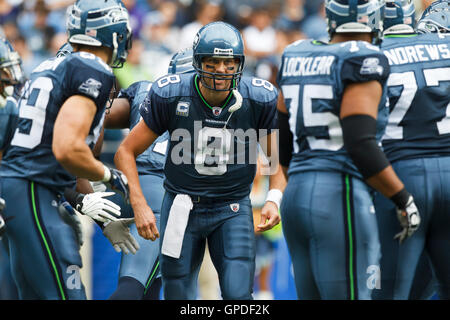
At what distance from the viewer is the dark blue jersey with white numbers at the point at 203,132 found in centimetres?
467

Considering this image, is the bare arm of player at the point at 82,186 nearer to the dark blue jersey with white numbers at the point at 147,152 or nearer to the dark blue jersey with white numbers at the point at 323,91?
the dark blue jersey with white numbers at the point at 147,152

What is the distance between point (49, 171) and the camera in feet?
14.4

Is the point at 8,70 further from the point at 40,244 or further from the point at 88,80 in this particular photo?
the point at 40,244

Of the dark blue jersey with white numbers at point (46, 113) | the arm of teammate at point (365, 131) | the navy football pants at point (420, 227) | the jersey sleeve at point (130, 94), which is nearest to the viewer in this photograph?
the arm of teammate at point (365, 131)

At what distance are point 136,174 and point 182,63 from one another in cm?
127

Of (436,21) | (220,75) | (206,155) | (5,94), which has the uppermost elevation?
(436,21)

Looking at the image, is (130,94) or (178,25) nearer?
(130,94)

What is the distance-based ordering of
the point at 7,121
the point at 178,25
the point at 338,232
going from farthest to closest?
the point at 178,25
the point at 7,121
the point at 338,232

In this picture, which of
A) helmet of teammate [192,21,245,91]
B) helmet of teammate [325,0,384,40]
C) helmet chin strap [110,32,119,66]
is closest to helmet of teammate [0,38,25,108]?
helmet chin strap [110,32,119,66]

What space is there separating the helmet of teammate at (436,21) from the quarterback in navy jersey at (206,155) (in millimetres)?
1351

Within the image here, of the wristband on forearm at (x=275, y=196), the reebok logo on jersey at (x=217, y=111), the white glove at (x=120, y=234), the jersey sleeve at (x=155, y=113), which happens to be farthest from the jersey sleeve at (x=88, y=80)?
the wristband on forearm at (x=275, y=196)

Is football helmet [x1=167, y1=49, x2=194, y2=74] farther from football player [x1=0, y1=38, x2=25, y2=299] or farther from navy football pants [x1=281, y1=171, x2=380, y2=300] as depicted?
navy football pants [x1=281, y1=171, x2=380, y2=300]

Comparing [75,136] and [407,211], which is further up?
[75,136]

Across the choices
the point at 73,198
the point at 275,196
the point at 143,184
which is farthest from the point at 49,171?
the point at 275,196
